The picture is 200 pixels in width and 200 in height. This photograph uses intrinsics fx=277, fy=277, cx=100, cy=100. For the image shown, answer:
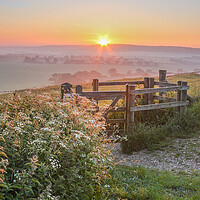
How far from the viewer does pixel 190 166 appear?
6.96 metres

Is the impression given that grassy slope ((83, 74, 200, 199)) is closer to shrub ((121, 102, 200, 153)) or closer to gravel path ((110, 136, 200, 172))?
gravel path ((110, 136, 200, 172))

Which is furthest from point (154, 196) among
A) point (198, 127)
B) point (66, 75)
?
point (66, 75)

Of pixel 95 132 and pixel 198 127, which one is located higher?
pixel 95 132

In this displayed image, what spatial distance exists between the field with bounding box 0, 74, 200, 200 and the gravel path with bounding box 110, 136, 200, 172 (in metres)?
0.30

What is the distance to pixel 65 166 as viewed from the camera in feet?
14.5

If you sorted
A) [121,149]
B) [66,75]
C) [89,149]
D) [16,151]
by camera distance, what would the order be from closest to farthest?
1. [16,151]
2. [89,149]
3. [121,149]
4. [66,75]

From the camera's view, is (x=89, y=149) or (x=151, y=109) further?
(x=151, y=109)

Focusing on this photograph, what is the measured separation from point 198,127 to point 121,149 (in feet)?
10.7

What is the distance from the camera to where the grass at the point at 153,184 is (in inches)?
199

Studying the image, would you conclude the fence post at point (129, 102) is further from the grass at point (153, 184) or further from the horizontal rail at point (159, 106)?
the grass at point (153, 184)

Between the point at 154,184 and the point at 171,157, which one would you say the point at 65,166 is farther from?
the point at 171,157

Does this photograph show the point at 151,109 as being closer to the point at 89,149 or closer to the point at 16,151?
the point at 89,149

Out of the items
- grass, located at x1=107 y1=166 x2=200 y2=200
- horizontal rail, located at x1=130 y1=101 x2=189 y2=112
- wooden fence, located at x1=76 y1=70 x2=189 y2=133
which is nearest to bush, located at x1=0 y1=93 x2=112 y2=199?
grass, located at x1=107 y1=166 x2=200 y2=200

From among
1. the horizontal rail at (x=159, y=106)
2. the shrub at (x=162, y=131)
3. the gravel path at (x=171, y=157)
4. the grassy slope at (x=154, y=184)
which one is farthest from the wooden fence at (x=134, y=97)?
the grassy slope at (x=154, y=184)
